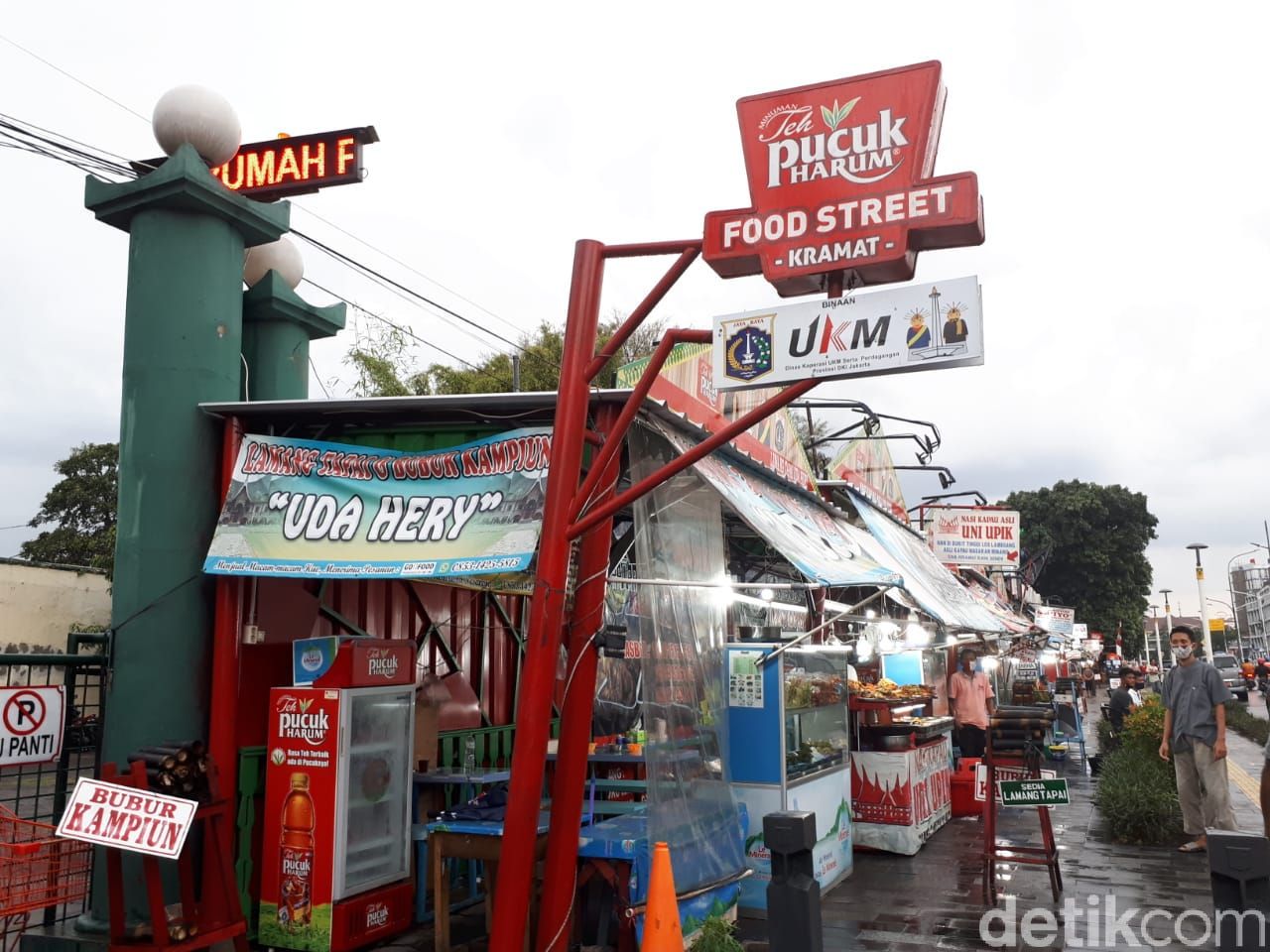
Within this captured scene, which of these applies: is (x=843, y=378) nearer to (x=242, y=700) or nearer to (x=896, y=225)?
(x=896, y=225)

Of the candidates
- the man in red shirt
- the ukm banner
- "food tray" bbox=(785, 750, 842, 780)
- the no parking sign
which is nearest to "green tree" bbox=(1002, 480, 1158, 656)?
the man in red shirt

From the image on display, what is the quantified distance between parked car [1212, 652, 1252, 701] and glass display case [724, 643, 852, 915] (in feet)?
72.8

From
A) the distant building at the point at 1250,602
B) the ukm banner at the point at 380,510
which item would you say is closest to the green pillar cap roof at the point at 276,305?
the ukm banner at the point at 380,510

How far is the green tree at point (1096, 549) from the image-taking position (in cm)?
5825

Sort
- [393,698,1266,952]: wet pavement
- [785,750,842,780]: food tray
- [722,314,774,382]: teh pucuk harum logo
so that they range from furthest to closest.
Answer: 1. [785,750,842,780]: food tray
2. [393,698,1266,952]: wet pavement
3. [722,314,774,382]: teh pucuk harum logo

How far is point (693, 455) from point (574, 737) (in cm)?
214

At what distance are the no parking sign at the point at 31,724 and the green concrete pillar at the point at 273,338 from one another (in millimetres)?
4051

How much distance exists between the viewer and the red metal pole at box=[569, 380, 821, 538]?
5.70 metres

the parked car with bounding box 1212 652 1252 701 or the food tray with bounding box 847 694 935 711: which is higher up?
the food tray with bounding box 847 694 935 711

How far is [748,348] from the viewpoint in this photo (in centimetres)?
607

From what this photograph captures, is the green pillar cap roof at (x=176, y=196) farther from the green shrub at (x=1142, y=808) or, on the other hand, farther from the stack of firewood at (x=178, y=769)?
the green shrub at (x=1142, y=808)

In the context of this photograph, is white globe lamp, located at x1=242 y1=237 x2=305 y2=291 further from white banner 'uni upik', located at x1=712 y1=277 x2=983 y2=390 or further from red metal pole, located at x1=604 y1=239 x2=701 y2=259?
white banner 'uni upik', located at x1=712 y1=277 x2=983 y2=390

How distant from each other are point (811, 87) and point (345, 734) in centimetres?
566

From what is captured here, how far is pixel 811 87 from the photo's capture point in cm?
607
